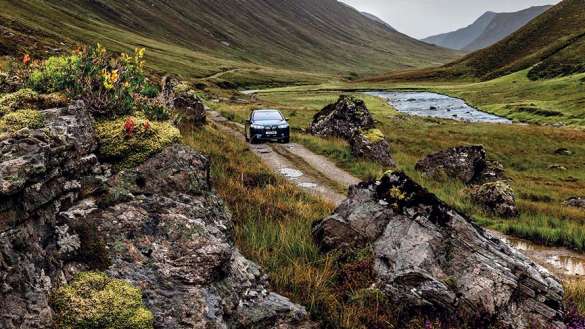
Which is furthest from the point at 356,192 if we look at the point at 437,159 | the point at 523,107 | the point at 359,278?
the point at 523,107

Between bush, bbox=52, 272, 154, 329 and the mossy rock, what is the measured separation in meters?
2.11

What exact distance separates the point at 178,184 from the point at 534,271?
5.88m

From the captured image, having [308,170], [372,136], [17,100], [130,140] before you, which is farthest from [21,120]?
[372,136]

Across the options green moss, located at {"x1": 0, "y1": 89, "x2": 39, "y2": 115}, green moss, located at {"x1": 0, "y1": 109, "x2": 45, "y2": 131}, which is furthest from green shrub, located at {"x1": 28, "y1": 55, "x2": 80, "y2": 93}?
green moss, located at {"x1": 0, "y1": 109, "x2": 45, "y2": 131}

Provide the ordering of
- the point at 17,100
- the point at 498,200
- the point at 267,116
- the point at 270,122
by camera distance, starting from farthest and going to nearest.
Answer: the point at 267,116
the point at 270,122
the point at 498,200
the point at 17,100

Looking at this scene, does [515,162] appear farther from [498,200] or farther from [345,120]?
[498,200]

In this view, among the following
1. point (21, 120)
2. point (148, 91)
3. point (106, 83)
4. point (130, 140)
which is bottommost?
point (130, 140)

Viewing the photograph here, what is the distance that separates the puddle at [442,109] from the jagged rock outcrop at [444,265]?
2414 inches

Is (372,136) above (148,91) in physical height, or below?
below

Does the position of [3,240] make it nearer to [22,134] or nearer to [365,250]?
[22,134]

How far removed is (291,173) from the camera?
66.4ft

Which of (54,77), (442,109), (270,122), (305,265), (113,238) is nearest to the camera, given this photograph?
(113,238)

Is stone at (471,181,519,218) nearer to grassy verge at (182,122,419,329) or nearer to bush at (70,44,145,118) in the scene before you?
grassy verge at (182,122,419,329)

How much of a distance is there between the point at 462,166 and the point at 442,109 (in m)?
64.1
